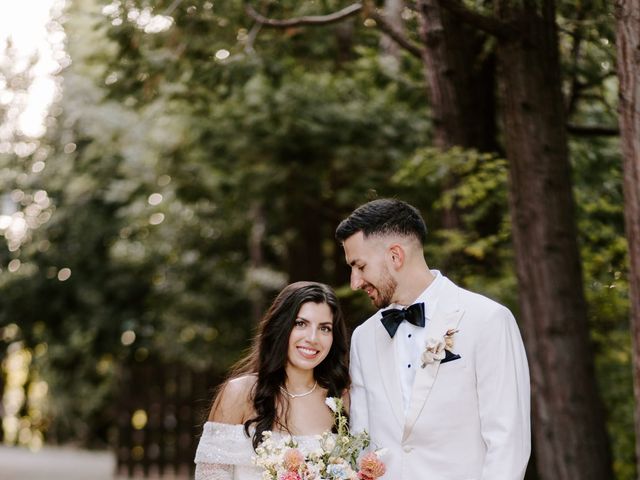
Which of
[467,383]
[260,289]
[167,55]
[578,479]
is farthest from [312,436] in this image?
[260,289]

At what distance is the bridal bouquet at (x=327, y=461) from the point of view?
11.1 feet

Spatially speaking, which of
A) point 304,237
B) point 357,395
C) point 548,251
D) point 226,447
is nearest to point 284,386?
point 226,447

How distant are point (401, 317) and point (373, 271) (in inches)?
9.0

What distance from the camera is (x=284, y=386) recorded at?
4.30 metres

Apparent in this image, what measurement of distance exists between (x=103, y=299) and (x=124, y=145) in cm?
403

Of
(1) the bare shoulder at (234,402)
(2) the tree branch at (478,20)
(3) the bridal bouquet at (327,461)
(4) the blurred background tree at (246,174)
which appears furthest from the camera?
(4) the blurred background tree at (246,174)

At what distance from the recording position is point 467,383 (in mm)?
3455

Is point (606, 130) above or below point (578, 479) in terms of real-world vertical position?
above

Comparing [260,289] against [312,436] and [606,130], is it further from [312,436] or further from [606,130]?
Result: [312,436]

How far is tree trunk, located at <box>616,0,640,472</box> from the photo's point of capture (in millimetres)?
4465

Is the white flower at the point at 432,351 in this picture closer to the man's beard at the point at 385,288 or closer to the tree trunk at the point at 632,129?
the man's beard at the point at 385,288

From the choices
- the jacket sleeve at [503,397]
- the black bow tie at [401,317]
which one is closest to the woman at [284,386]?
the black bow tie at [401,317]

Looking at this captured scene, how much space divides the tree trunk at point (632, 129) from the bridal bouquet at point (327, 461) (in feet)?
5.85

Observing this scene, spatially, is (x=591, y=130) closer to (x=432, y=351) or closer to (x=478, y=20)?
(x=478, y=20)
